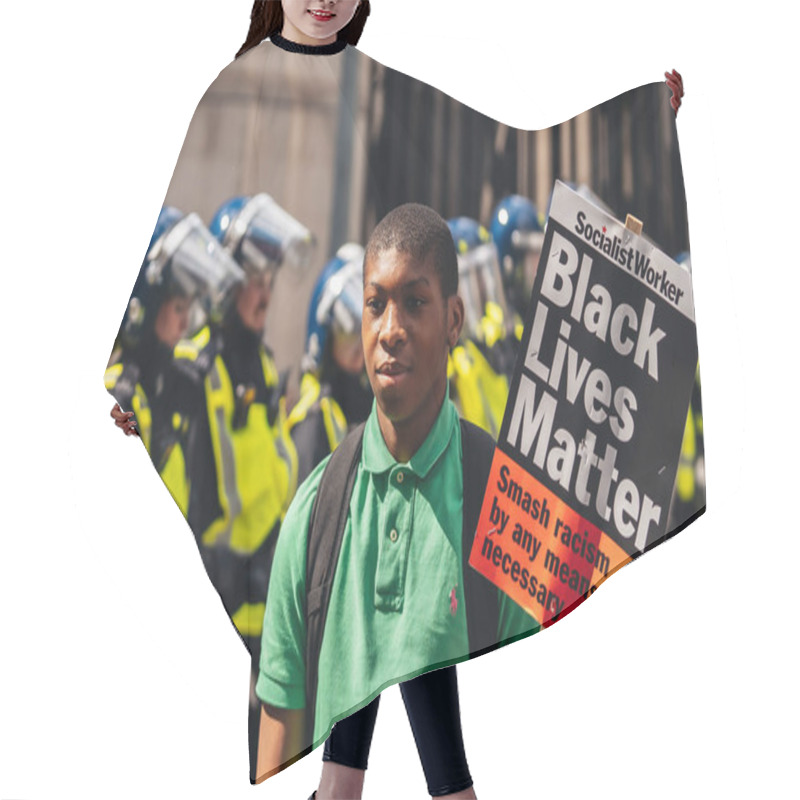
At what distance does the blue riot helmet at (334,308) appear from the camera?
9.55 feet

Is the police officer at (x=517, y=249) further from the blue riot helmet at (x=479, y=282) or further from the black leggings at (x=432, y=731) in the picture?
the black leggings at (x=432, y=731)

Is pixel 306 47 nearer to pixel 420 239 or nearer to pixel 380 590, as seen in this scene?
pixel 420 239

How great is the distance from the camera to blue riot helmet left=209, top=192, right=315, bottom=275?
2.92 m

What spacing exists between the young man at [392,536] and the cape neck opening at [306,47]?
0.34m

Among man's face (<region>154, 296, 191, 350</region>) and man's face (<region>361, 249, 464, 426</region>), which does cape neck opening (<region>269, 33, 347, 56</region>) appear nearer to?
man's face (<region>361, 249, 464, 426</region>)

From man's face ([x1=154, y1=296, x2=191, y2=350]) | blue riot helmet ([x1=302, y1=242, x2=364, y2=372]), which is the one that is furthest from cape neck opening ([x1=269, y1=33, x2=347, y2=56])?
man's face ([x1=154, y1=296, x2=191, y2=350])

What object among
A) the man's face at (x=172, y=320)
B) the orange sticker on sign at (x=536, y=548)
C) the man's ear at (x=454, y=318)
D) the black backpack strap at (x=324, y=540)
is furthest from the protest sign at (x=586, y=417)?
the man's face at (x=172, y=320)

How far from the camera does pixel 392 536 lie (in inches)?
112

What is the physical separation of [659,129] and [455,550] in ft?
2.84

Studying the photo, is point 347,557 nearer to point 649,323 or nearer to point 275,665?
point 275,665

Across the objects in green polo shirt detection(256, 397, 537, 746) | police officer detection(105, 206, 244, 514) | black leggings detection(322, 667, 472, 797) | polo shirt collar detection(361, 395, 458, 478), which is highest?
police officer detection(105, 206, 244, 514)

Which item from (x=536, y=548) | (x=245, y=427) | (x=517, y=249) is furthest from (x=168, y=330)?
(x=536, y=548)

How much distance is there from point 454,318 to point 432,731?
2.48ft

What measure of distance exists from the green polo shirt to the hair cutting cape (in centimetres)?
1
